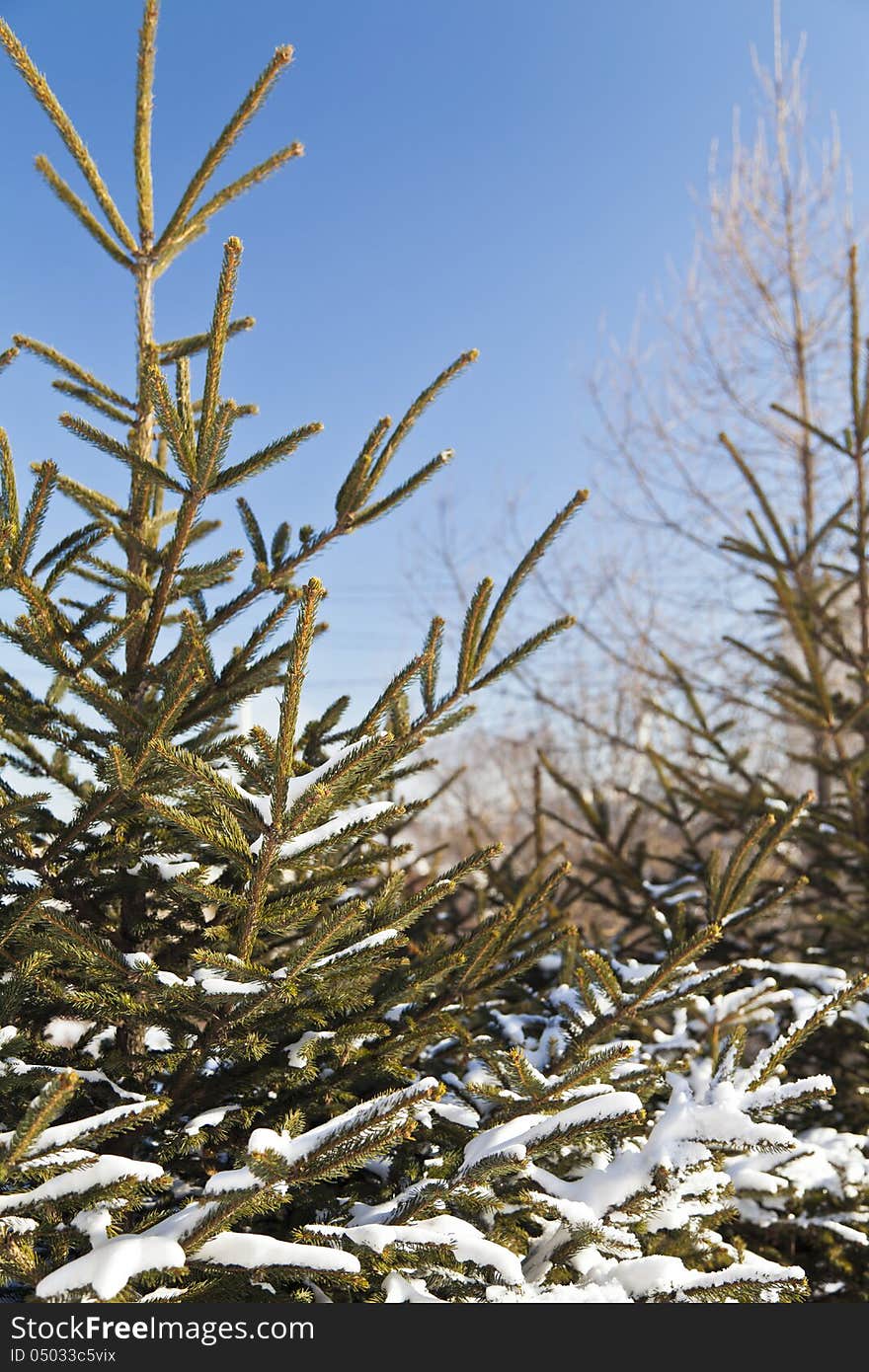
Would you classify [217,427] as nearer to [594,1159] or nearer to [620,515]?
[594,1159]

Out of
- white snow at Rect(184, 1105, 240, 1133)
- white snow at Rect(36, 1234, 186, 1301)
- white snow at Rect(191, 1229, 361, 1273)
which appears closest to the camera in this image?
white snow at Rect(36, 1234, 186, 1301)

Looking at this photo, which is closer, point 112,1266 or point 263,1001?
point 112,1266

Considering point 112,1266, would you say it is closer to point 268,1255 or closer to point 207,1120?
point 268,1255

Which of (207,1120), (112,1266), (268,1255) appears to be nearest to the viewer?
(112,1266)

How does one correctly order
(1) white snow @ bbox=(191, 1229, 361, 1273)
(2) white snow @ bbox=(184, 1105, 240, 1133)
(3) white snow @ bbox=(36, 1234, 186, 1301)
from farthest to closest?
1. (2) white snow @ bbox=(184, 1105, 240, 1133)
2. (1) white snow @ bbox=(191, 1229, 361, 1273)
3. (3) white snow @ bbox=(36, 1234, 186, 1301)

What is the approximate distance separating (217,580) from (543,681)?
1292 cm

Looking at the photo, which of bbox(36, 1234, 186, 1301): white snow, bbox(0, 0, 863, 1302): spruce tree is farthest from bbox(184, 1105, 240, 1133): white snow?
bbox(36, 1234, 186, 1301): white snow

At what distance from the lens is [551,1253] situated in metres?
2.03

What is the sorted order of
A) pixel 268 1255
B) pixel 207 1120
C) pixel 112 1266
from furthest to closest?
1. pixel 207 1120
2. pixel 268 1255
3. pixel 112 1266

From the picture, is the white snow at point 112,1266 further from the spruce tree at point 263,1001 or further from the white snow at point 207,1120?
the white snow at point 207,1120

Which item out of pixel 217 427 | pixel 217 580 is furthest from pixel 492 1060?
pixel 217 427

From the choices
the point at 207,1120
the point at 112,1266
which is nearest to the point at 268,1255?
the point at 112,1266

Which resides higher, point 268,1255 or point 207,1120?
point 207,1120

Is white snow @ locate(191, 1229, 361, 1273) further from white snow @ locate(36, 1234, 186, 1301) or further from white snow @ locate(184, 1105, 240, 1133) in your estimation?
white snow @ locate(184, 1105, 240, 1133)
